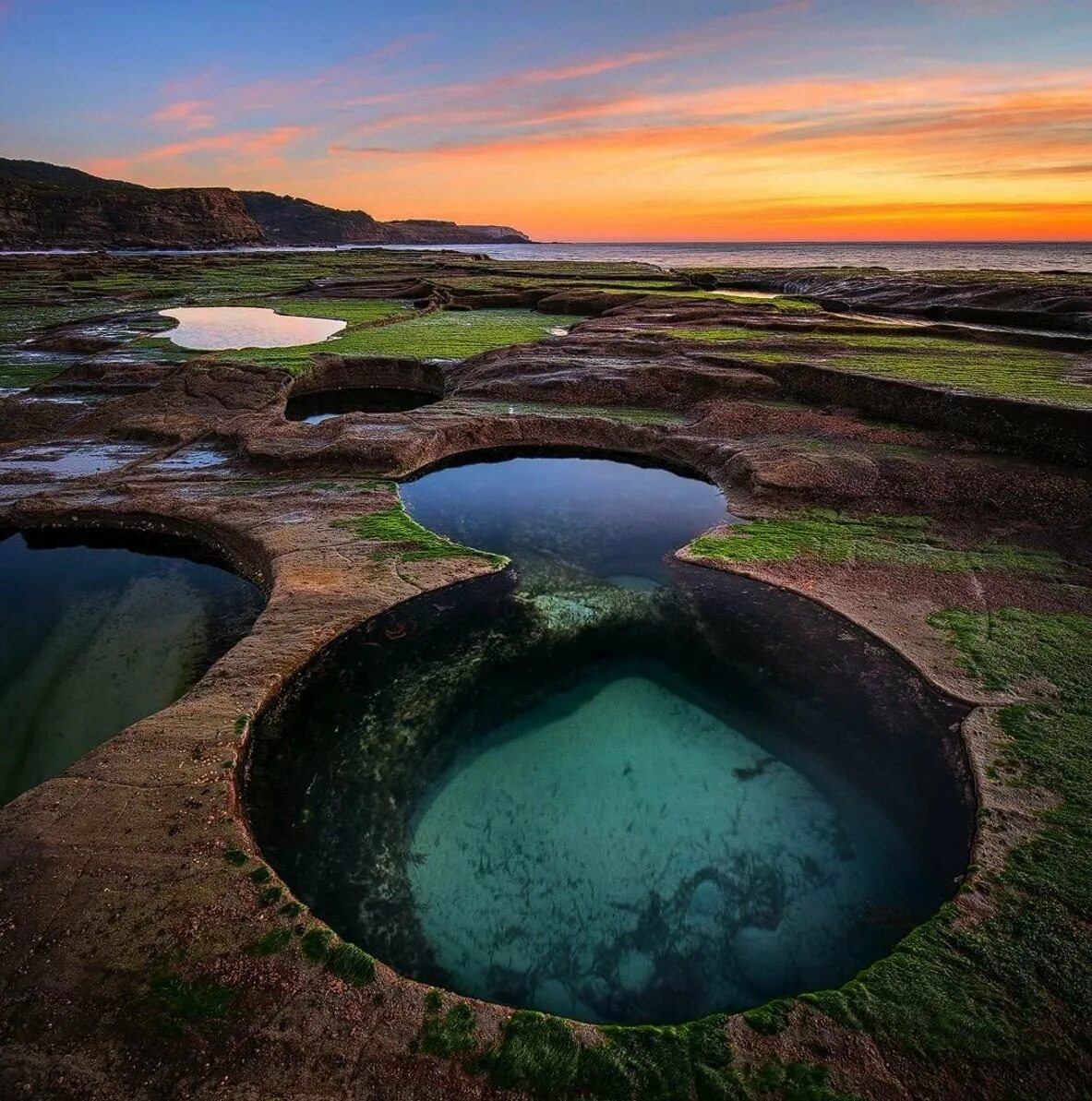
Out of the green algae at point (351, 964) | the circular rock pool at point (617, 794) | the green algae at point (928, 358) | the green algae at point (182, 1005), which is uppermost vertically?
the green algae at point (928, 358)

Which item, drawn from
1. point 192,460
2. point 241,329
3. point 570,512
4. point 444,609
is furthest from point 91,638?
point 241,329

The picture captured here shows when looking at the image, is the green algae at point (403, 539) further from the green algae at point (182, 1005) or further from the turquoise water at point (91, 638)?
the green algae at point (182, 1005)

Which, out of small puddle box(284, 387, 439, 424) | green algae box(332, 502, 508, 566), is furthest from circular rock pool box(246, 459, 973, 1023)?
small puddle box(284, 387, 439, 424)

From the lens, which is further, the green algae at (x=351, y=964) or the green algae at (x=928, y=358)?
the green algae at (x=928, y=358)

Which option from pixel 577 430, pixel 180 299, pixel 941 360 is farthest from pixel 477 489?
pixel 180 299

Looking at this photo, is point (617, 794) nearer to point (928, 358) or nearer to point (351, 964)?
point (351, 964)

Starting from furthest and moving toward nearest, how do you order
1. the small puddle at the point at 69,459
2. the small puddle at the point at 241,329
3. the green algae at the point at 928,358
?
the small puddle at the point at 241,329, the green algae at the point at 928,358, the small puddle at the point at 69,459

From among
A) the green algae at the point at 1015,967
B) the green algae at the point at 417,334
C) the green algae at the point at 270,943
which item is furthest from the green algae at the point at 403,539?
the green algae at the point at 417,334
